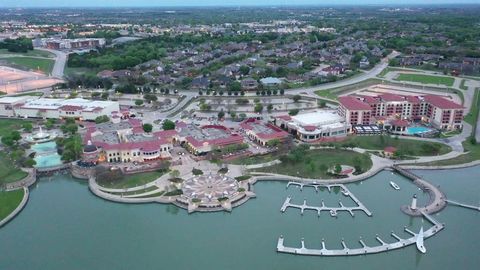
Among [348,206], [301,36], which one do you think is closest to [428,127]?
[348,206]

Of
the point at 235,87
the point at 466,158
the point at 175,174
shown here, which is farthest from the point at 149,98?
the point at 466,158

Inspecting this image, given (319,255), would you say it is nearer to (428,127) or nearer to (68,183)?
(68,183)

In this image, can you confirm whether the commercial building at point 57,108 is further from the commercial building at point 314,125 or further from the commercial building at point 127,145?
the commercial building at point 314,125

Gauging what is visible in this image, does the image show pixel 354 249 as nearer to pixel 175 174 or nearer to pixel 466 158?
pixel 175 174

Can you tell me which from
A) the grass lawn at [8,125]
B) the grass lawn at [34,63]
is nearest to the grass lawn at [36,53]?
the grass lawn at [34,63]

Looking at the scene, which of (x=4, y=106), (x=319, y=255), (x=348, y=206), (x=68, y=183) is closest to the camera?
(x=319, y=255)
